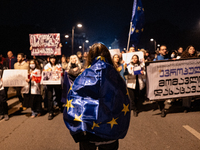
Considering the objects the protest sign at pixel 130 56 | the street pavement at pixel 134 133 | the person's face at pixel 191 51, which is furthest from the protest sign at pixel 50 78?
the person's face at pixel 191 51

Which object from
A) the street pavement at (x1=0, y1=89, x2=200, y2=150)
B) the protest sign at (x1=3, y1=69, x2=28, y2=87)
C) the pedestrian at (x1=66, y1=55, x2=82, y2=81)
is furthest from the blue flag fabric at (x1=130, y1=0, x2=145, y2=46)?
the protest sign at (x1=3, y1=69, x2=28, y2=87)

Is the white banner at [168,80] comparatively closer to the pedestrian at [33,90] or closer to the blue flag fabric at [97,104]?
the blue flag fabric at [97,104]

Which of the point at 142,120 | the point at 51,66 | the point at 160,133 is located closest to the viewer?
the point at 160,133

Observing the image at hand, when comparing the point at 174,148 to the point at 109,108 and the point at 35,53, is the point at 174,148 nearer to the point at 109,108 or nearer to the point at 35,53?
the point at 109,108

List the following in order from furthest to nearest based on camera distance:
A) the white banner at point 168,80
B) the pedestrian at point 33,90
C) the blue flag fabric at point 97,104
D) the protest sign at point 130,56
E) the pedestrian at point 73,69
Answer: the protest sign at point 130,56
the pedestrian at point 33,90
the pedestrian at point 73,69
the white banner at point 168,80
the blue flag fabric at point 97,104

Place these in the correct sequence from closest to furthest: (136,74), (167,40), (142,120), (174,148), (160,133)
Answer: (174,148)
(160,133)
(142,120)
(136,74)
(167,40)

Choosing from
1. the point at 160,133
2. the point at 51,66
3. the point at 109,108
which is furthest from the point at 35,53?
the point at 109,108

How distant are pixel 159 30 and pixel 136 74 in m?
50.7

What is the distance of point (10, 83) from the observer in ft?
17.2

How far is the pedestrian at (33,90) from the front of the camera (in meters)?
5.27

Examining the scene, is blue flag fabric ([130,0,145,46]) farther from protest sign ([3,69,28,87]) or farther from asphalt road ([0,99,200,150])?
protest sign ([3,69,28,87])

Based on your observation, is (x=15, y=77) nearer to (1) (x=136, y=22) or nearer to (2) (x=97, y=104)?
(2) (x=97, y=104)

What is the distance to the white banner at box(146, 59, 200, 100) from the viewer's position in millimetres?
4730

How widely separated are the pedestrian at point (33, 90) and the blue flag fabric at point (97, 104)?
3960 millimetres
